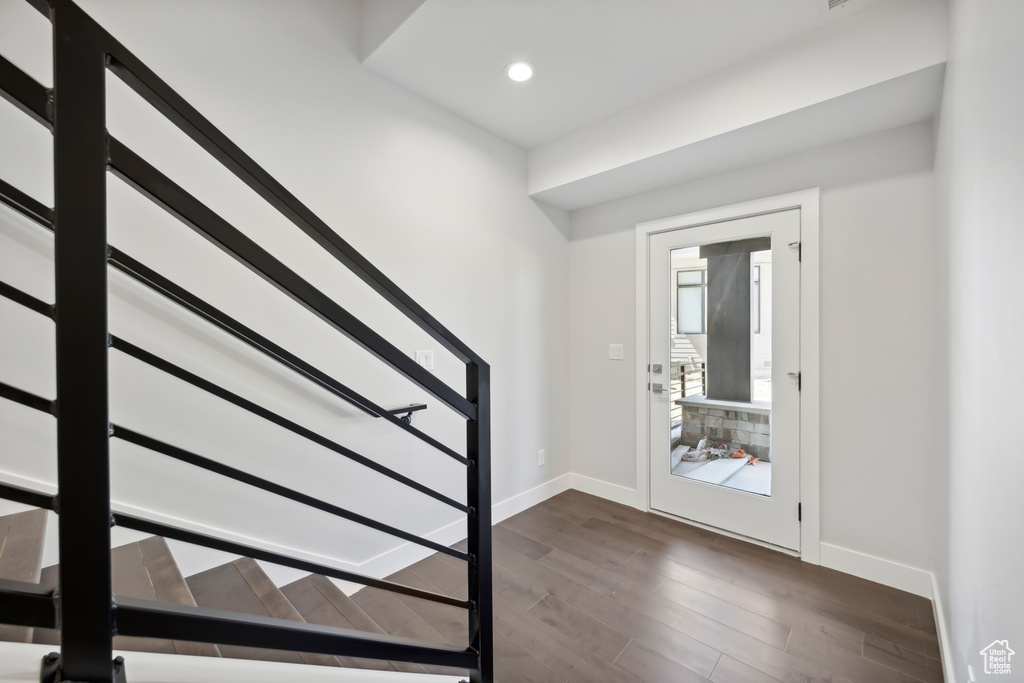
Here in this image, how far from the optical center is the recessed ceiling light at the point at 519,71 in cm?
218

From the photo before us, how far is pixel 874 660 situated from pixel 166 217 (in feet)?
10.4

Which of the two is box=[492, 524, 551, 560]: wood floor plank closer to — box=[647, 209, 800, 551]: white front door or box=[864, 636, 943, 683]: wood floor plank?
box=[647, 209, 800, 551]: white front door

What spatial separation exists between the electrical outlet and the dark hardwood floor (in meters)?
1.08

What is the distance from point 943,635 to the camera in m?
1.71

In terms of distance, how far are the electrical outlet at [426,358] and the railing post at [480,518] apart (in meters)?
1.22

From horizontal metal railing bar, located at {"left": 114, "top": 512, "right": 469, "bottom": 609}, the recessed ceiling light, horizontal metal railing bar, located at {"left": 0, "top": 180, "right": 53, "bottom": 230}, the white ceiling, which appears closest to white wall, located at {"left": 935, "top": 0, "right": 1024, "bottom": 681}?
the white ceiling

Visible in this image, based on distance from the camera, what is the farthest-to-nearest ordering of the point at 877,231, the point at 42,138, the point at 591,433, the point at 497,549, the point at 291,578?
the point at 591,433
the point at 497,549
the point at 877,231
the point at 291,578
the point at 42,138

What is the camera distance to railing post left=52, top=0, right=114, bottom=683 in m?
0.54

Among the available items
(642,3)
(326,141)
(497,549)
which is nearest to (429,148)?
(326,141)

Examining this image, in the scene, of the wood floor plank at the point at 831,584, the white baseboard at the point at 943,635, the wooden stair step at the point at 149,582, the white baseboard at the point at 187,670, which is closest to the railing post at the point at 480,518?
the white baseboard at the point at 187,670

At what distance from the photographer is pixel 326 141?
2072 millimetres

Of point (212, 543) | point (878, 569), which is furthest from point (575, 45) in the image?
point (878, 569)

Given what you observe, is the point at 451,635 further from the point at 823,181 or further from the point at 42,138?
the point at 823,181

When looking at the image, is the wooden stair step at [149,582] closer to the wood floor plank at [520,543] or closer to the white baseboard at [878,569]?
the wood floor plank at [520,543]
